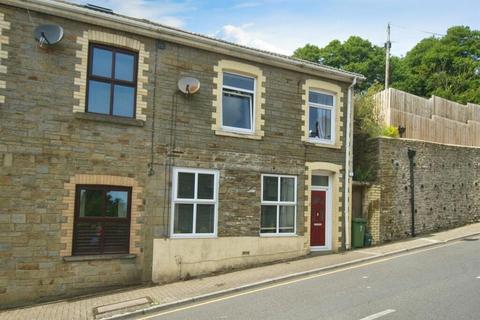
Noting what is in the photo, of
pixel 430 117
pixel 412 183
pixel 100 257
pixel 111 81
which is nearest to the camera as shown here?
Answer: pixel 100 257

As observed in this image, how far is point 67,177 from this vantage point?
11.0 metres

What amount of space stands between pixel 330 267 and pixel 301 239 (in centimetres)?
203

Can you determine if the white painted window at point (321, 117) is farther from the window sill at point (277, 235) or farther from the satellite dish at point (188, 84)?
the satellite dish at point (188, 84)

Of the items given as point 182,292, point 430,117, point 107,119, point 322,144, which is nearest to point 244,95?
point 322,144

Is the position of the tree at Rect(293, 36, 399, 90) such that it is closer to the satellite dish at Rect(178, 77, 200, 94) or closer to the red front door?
the red front door

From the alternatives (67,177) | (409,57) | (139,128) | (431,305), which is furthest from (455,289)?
(409,57)

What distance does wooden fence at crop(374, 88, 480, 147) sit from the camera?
63.8ft

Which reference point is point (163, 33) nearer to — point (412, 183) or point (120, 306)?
point (120, 306)

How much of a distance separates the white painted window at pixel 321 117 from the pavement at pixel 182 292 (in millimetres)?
3957

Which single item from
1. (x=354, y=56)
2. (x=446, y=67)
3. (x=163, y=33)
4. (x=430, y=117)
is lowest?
(x=430, y=117)

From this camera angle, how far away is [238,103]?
1388cm

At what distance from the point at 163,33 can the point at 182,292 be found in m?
6.71

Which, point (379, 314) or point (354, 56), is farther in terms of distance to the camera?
point (354, 56)

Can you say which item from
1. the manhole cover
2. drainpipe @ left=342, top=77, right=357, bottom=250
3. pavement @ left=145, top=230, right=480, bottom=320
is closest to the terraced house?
drainpipe @ left=342, top=77, right=357, bottom=250
